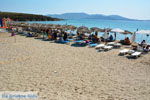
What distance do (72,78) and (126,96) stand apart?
223 cm

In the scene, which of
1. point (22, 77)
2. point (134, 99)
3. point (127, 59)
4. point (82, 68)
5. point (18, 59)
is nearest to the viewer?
point (134, 99)

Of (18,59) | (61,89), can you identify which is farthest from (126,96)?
(18,59)

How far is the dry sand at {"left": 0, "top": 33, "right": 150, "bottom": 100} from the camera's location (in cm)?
521

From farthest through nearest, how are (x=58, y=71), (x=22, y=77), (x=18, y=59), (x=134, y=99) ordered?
(x=18, y=59), (x=58, y=71), (x=22, y=77), (x=134, y=99)

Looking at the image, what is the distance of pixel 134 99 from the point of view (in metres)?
4.94

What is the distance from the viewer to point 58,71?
24.0ft

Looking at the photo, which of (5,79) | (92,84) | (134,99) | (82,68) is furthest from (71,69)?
(134,99)

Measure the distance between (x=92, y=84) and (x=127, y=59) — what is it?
4.79 meters

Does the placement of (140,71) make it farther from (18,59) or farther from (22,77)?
(18,59)

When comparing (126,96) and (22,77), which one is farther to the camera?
(22,77)

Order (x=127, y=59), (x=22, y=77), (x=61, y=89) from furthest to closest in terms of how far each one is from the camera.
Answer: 1. (x=127, y=59)
2. (x=22, y=77)
3. (x=61, y=89)

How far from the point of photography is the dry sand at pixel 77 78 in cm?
521

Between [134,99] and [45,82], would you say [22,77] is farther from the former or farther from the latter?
[134,99]

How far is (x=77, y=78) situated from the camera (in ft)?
21.4
